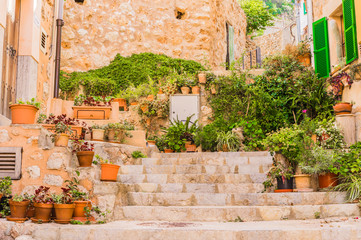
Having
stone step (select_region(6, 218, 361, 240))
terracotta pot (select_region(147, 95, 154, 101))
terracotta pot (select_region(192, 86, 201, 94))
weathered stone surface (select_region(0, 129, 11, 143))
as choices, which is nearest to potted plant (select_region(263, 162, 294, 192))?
stone step (select_region(6, 218, 361, 240))

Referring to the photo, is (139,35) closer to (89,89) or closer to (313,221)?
(89,89)

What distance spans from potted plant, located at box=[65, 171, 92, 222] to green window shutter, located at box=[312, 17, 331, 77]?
702 cm

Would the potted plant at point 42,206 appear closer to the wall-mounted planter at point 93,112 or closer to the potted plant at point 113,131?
the potted plant at point 113,131

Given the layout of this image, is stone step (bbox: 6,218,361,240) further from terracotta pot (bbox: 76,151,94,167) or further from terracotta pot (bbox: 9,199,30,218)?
terracotta pot (bbox: 76,151,94,167)

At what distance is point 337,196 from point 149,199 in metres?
2.42

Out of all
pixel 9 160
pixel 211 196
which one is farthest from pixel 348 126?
pixel 9 160

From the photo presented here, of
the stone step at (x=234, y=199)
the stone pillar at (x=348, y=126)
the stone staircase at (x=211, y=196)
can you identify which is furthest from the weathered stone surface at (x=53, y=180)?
the stone pillar at (x=348, y=126)

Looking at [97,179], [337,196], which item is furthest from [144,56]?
[337,196]

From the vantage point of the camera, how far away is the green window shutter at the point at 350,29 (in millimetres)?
8438

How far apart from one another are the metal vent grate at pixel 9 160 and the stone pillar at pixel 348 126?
18.2 ft

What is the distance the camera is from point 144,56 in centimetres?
1312

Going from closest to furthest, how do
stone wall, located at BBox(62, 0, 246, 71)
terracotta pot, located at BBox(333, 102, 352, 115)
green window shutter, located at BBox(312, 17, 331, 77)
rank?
terracotta pot, located at BBox(333, 102, 352, 115), green window shutter, located at BBox(312, 17, 331, 77), stone wall, located at BBox(62, 0, 246, 71)

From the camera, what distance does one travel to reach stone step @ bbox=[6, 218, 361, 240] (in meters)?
3.98

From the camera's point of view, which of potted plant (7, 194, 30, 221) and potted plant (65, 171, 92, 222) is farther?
potted plant (65, 171, 92, 222)
